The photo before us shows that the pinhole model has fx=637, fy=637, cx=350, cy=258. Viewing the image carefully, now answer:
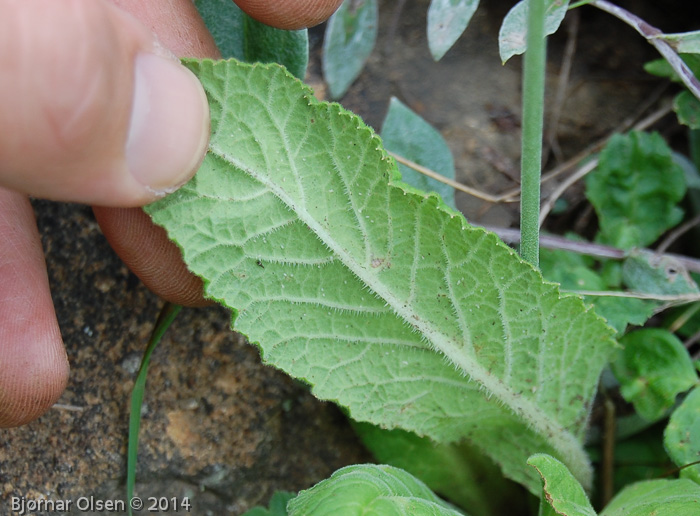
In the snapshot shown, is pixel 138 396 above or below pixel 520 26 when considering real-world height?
below

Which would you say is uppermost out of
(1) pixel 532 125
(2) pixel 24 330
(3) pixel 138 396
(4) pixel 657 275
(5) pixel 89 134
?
(1) pixel 532 125

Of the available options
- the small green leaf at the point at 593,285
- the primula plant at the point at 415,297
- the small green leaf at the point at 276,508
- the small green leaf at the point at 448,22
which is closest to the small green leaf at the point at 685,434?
the primula plant at the point at 415,297

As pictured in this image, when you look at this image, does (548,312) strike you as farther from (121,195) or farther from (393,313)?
(121,195)

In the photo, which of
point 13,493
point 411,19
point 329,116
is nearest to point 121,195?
point 329,116

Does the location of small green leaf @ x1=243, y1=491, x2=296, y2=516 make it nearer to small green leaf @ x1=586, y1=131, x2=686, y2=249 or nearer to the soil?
the soil

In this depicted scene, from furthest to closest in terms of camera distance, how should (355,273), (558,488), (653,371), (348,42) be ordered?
(348,42) → (653,371) → (355,273) → (558,488)

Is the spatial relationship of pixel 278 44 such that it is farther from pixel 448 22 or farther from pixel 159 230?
pixel 159 230

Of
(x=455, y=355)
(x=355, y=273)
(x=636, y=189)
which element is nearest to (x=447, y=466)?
(x=455, y=355)

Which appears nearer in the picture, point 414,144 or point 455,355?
point 455,355
